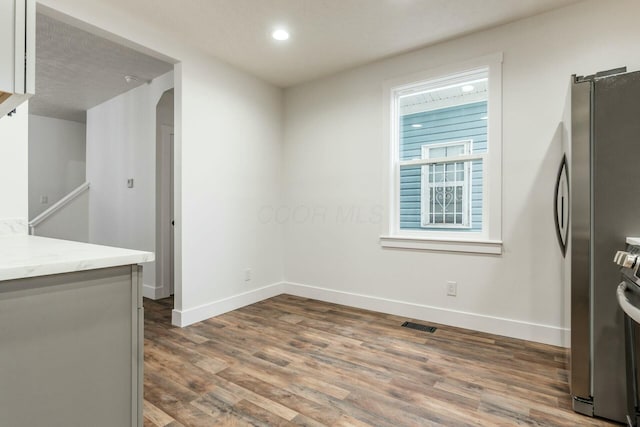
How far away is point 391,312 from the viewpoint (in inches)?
132

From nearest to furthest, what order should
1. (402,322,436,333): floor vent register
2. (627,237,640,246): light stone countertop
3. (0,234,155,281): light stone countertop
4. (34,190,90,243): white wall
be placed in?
(0,234,155,281): light stone countertop < (627,237,640,246): light stone countertop < (402,322,436,333): floor vent register < (34,190,90,243): white wall

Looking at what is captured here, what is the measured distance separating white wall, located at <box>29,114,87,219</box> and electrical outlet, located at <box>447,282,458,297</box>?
22.8 ft

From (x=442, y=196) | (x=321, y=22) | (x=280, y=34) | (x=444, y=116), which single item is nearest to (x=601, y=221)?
(x=442, y=196)

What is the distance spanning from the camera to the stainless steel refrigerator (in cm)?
161

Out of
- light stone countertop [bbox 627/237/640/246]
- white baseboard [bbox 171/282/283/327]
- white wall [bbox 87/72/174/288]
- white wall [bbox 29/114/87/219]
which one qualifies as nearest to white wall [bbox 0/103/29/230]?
white baseboard [bbox 171/282/283/327]

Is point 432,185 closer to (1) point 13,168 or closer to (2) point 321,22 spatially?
(2) point 321,22

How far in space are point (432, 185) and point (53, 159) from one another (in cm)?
677

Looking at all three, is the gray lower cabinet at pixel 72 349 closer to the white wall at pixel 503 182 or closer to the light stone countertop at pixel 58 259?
the light stone countertop at pixel 58 259

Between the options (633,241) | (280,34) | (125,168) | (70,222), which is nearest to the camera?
(633,241)

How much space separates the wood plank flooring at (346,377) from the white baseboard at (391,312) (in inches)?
3.4

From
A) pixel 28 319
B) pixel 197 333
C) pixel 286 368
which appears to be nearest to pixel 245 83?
pixel 197 333

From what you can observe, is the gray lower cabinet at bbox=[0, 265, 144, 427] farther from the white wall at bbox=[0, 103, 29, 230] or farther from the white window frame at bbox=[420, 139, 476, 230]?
the white window frame at bbox=[420, 139, 476, 230]

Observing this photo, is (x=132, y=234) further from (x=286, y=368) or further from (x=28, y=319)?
(x=28, y=319)

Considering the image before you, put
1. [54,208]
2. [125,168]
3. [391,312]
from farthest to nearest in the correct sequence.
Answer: [54,208], [125,168], [391,312]
